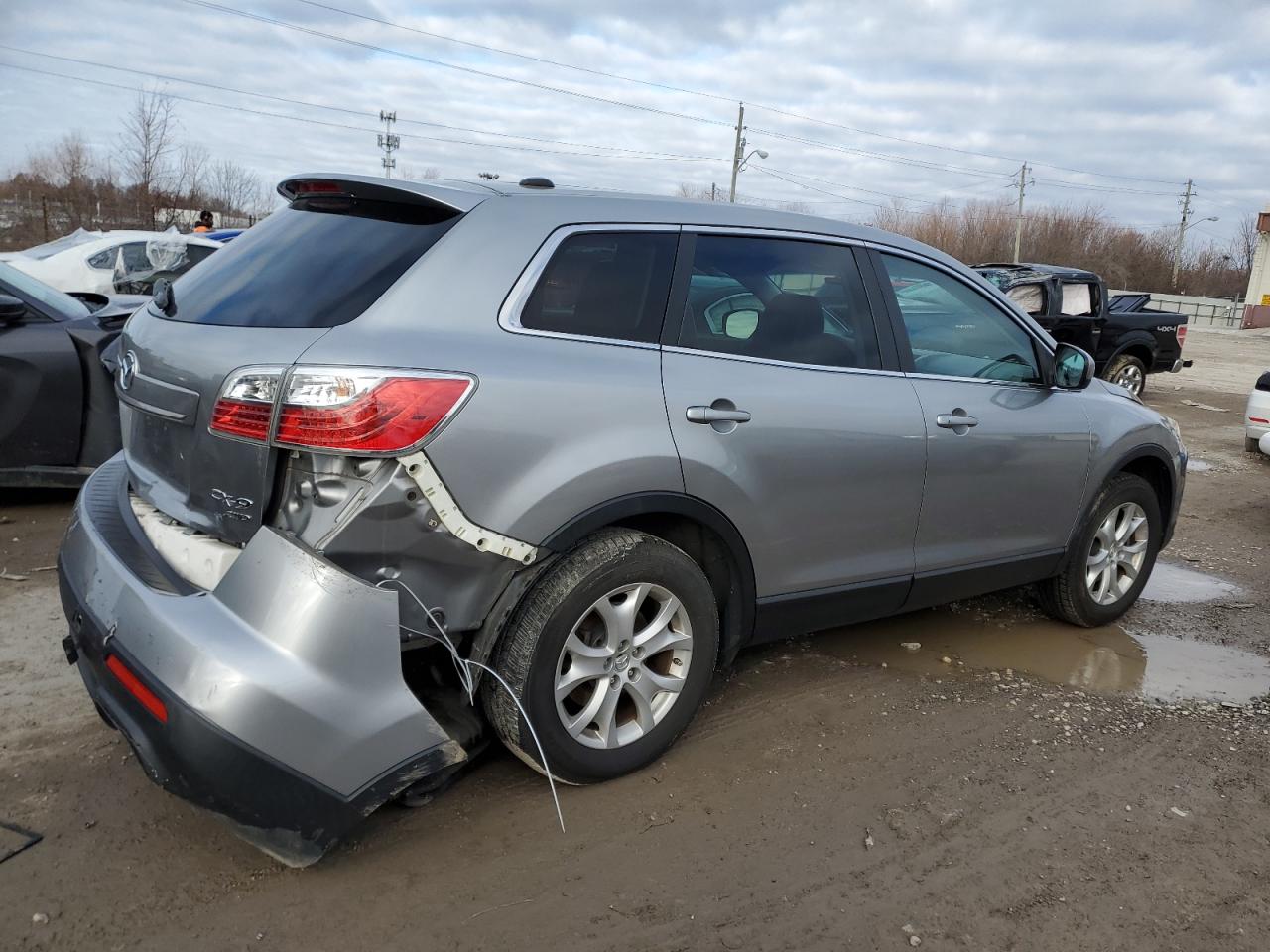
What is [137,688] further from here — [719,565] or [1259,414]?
[1259,414]

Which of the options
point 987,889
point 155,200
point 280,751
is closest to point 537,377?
point 280,751

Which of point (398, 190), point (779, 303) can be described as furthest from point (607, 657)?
point (398, 190)

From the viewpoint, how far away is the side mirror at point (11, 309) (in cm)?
555

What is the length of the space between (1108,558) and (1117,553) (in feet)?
0.24

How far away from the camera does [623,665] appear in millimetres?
3062

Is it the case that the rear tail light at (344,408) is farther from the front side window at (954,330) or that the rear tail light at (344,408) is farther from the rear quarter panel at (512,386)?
the front side window at (954,330)

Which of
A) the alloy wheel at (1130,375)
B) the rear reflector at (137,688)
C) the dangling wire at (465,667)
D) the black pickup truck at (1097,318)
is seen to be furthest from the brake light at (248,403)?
the alloy wheel at (1130,375)

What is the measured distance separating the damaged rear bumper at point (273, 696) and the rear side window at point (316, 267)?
2.18 feet

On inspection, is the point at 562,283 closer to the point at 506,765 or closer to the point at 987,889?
the point at 506,765

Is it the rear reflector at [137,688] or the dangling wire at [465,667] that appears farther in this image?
the dangling wire at [465,667]

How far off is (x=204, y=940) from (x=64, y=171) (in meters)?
43.0

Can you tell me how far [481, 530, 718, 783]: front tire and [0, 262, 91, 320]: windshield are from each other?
448 centimetres

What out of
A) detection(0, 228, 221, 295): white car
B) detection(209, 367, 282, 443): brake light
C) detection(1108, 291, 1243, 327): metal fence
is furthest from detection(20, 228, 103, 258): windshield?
detection(1108, 291, 1243, 327): metal fence

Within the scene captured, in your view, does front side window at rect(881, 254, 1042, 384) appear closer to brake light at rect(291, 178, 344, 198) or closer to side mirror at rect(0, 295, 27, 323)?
brake light at rect(291, 178, 344, 198)
